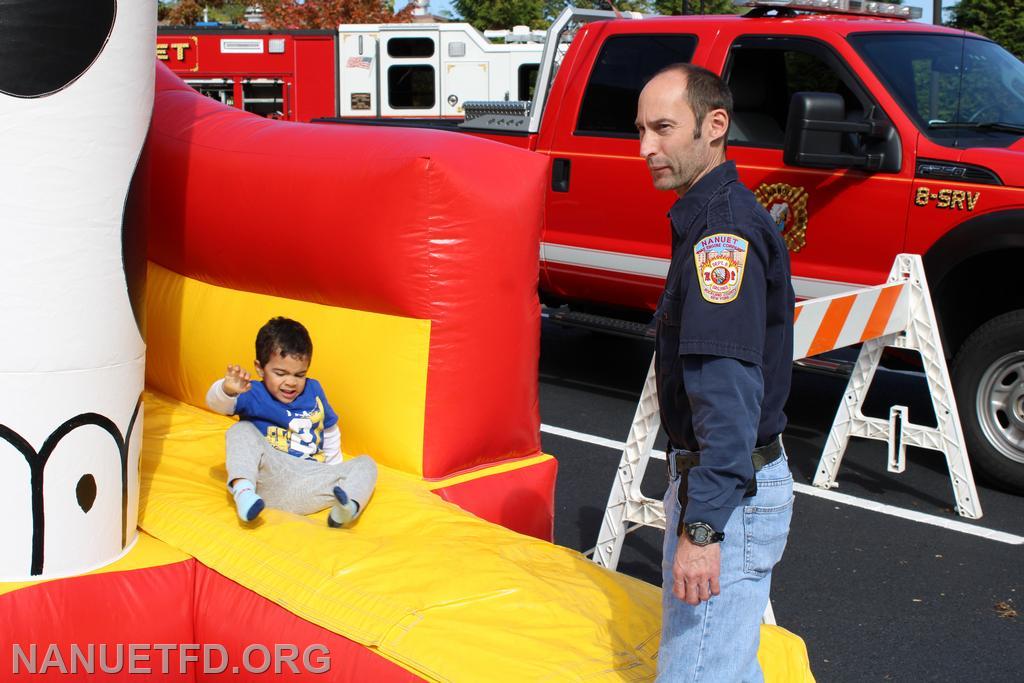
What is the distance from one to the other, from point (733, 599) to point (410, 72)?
14671 mm

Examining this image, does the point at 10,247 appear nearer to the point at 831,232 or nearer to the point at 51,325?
the point at 51,325

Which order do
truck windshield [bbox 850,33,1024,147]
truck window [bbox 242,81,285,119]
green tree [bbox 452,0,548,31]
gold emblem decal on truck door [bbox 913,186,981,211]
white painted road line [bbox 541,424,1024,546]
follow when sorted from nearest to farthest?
white painted road line [bbox 541,424,1024,546] → gold emblem decal on truck door [bbox 913,186,981,211] → truck windshield [bbox 850,33,1024,147] → truck window [bbox 242,81,285,119] → green tree [bbox 452,0,548,31]

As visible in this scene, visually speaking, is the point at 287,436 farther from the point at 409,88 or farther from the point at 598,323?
the point at 409,88

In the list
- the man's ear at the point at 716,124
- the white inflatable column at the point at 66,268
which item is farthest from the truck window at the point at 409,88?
the man's ear at the point at 716,124

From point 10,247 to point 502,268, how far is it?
180cm

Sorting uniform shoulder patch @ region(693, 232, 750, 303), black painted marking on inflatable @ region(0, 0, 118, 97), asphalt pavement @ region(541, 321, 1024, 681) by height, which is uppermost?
black painted marking on inflatable @ region(0, 0, 118, 97)

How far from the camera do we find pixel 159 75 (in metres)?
5.38

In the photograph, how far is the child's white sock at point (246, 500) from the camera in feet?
11.6

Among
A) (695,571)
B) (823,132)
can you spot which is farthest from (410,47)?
(695,571)

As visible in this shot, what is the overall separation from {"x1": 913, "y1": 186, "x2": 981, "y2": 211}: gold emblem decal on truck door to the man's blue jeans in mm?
3724

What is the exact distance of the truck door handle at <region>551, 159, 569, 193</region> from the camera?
23.9 feet

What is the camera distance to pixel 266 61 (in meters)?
17.0

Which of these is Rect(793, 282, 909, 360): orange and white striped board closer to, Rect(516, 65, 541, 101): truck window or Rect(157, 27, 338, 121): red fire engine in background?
Rect(516, 65, 541, 101): truck window

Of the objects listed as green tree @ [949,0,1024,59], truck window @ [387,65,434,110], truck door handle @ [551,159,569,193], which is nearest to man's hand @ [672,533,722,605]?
truck door handle @ [551,159,569,193]
